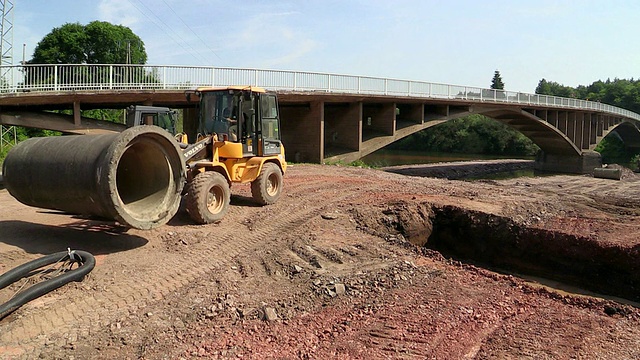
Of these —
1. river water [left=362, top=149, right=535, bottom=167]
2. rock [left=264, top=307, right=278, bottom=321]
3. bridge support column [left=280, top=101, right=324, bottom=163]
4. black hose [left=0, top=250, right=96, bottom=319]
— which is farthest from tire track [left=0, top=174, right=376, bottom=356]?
river water [left=362, top=149, right=535, bottom=167]

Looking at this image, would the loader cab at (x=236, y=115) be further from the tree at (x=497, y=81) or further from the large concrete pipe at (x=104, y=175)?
the tree at (x=497, y=81)

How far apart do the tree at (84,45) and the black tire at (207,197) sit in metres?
41.7

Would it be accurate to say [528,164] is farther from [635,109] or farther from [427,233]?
[635,109]

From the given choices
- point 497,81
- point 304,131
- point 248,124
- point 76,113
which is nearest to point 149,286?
point 248,124

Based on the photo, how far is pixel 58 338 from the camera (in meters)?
3.98

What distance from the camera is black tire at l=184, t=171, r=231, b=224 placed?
25.4ft

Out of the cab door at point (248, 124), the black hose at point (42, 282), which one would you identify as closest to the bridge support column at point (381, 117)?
the cab door at point (248, 124)

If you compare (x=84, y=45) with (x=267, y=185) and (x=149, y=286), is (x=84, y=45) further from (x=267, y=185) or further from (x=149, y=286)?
(x=149, y=286)

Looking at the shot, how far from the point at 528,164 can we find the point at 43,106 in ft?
147

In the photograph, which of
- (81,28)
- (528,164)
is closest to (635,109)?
(528,164)

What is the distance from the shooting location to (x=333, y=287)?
549 cm

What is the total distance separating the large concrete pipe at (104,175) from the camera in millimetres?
5590

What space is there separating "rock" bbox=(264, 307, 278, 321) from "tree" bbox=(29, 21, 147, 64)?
45.7m

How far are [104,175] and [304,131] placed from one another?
1680 cm
